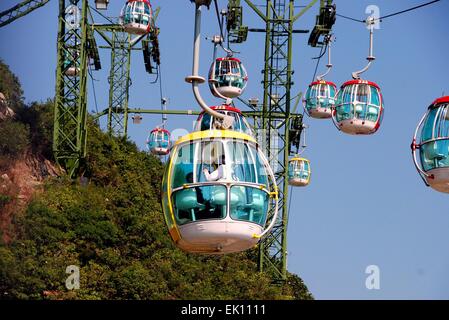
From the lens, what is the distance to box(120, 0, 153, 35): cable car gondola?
4609cm

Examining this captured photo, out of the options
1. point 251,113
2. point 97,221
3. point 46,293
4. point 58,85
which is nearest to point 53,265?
point 46,293

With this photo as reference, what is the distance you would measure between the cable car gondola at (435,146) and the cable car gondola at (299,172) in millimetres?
28814

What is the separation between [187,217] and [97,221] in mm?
18651

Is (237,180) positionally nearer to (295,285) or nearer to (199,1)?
(199,1)

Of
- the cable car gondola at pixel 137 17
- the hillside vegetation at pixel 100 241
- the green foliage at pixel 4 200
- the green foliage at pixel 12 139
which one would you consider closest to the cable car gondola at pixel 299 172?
the hillside vegetation at pixel 100 241

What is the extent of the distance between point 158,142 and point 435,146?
29.2 metres

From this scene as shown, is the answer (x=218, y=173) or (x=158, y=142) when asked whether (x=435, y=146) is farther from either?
(x=158, y=142)

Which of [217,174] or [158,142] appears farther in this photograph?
[158,142]

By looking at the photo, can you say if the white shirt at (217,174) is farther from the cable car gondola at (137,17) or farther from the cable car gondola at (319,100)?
the cable car gondola at (137,17)

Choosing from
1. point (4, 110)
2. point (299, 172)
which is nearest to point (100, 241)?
point (4, 110)

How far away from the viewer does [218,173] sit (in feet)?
64.3

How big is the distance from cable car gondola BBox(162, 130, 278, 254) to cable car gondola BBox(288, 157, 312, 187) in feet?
104

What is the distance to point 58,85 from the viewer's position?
40125 mm

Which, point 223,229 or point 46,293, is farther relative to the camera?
point 46,293
